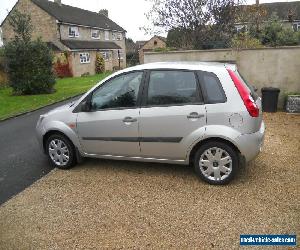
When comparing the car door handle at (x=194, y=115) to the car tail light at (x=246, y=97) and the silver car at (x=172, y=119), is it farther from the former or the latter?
the car tail light at (x=246, y=97)

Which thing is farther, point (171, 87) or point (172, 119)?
point (171, 87)

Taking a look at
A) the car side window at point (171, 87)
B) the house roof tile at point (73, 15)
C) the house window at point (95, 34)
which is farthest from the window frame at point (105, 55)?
the car side window at point (171, 87)

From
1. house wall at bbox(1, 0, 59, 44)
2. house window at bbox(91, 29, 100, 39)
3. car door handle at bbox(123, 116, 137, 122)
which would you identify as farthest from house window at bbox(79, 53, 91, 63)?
car door handle at bbox(123, 116, 137, 122)

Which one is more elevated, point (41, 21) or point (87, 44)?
point (41, 21)

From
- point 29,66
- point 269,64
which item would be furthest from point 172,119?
point 29,66

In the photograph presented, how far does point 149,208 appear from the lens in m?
4.51

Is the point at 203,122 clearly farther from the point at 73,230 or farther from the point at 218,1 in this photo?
the point at 218,1

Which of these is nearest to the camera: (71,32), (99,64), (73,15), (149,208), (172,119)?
(149,208)

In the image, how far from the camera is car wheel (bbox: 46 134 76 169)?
5977 millimetres

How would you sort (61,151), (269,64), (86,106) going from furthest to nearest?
(269,64) < (61,151) < (86,106)

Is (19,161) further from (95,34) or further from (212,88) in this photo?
(95,34)

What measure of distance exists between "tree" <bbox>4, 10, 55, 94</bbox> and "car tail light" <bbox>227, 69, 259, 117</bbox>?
1563 centimetres

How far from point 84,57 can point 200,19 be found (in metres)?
22.4

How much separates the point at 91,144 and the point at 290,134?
4.96m
